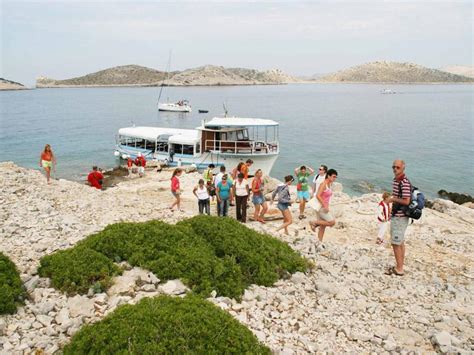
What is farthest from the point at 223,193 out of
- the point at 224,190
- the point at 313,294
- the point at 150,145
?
the point at 150,145

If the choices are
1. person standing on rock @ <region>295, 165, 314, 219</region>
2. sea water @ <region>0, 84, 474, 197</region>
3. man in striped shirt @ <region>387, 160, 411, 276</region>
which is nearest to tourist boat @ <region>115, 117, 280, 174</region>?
sea water @ <region>0, 84, 474, 197</region>

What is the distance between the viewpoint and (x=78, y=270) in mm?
7496

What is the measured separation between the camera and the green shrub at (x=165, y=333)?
18.2 ft

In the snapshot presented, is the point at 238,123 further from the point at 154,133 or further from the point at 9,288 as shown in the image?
the point at 9,288

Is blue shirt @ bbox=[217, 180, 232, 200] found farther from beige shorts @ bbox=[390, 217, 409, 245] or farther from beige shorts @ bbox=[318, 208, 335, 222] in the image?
beige shorts @ bbox=[390, 217, 409, 245]

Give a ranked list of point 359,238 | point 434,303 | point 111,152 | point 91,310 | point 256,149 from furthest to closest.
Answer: point 111,152 < point 256,149 < point 359,238 < point 434,303 < point 91,310

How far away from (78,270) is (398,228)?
260 inches

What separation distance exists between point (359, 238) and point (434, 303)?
5.20 meters

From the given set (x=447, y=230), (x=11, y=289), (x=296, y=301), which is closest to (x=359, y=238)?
(x=447, y=230)

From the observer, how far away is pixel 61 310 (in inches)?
269

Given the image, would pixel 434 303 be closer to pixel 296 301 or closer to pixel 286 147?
pixel 296 301

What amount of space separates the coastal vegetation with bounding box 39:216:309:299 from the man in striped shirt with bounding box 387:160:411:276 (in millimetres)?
2143

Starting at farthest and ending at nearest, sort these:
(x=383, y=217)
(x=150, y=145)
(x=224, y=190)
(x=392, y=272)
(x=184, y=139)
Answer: (x=150, y=145)
(x=184, y=139)
(x=224, y=190)
(x=383, y=217)
(x=392, y=272)

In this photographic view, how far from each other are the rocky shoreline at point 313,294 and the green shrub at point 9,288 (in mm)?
154
